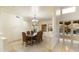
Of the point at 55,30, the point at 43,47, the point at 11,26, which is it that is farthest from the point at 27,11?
the point at 43,47

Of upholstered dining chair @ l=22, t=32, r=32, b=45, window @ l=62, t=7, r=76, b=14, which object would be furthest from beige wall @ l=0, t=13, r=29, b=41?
window @ l=62, t=7, r=76, b=14

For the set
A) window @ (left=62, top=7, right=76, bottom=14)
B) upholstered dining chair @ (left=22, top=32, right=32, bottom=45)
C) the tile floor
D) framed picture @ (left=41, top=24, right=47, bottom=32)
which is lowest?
the tile floor

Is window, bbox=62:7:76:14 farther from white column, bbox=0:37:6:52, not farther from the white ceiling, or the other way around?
white column, bbox=0:37:6:52

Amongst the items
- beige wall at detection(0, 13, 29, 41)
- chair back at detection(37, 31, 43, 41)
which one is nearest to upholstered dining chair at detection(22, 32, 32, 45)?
beige wall at detection(0, 13, 29, 41)

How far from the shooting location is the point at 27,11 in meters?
2.27

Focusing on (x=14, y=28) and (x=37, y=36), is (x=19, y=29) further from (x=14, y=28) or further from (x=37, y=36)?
(x=37, y=36)

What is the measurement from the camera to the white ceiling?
2.24 metres

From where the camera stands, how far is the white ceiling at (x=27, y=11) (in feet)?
7.36

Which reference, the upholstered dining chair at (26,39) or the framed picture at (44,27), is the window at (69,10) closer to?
the framed picture at (44,27)

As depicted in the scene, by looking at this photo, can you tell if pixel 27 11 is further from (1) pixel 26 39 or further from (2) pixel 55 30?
(2) pixel 55 30

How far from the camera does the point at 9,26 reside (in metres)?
2.24

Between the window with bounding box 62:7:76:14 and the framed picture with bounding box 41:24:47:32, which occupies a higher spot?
the window with bounding box 62:7:76:14

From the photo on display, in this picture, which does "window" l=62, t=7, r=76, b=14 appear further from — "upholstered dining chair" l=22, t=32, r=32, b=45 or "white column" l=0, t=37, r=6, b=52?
"white column" l=0, t=37, r=6, b=52

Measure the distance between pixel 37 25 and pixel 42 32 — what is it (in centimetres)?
16
